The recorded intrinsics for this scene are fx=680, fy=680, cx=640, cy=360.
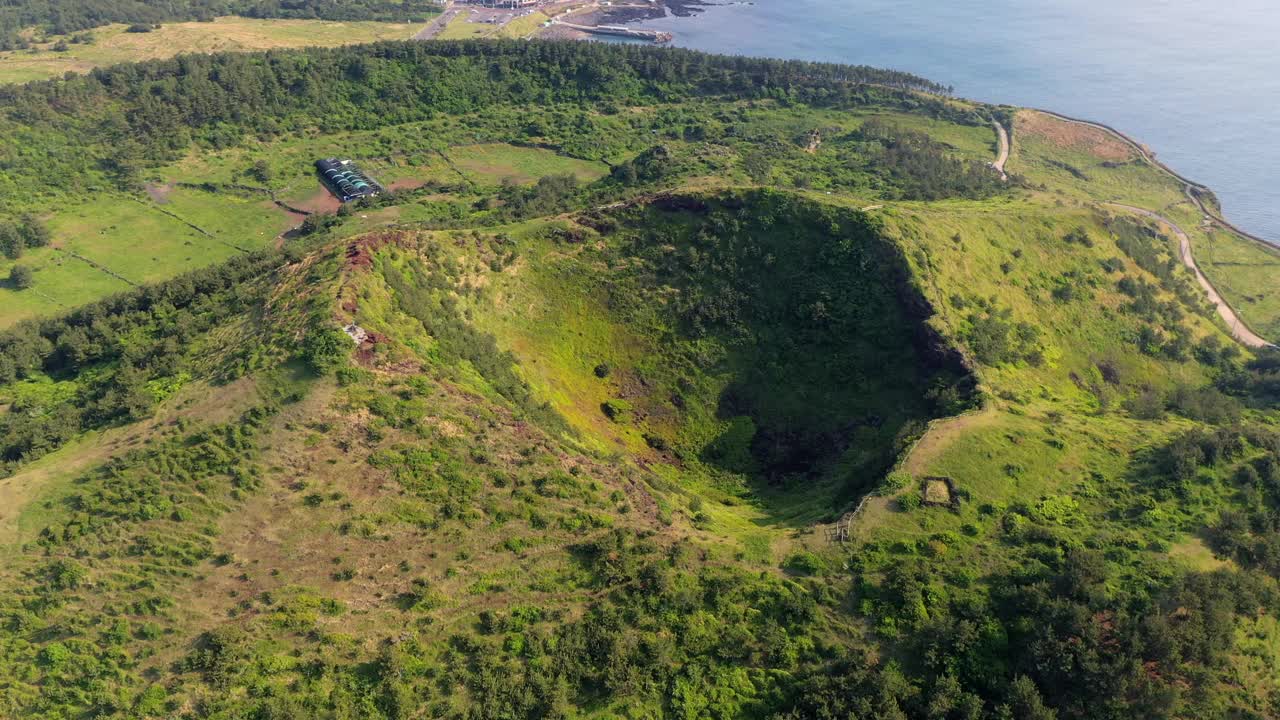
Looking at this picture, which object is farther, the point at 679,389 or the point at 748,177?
the point at 748,177

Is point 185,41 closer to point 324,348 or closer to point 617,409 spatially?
point 324,348

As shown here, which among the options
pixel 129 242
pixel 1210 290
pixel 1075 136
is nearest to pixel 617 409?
pixel 129 242

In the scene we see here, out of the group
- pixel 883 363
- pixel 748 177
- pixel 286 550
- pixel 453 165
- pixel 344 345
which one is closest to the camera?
pixel 286 550

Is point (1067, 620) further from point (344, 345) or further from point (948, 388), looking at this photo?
point (344, 345)

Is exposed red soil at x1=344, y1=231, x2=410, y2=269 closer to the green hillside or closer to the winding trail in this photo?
the green hillside

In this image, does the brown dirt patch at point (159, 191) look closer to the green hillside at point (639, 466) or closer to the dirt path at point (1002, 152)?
the green hillside at point (639, 466)

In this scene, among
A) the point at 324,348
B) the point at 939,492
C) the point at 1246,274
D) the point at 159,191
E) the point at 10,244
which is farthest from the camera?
the point at 159,191

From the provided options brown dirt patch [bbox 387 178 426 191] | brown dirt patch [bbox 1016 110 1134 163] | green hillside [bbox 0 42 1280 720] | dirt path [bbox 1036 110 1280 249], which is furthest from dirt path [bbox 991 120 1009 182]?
brown dirt patch [bbox 387 178 426 191]

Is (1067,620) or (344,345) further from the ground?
(344,345)

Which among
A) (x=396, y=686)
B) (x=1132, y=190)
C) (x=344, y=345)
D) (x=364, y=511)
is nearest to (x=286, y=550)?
(x=364, y=511)
